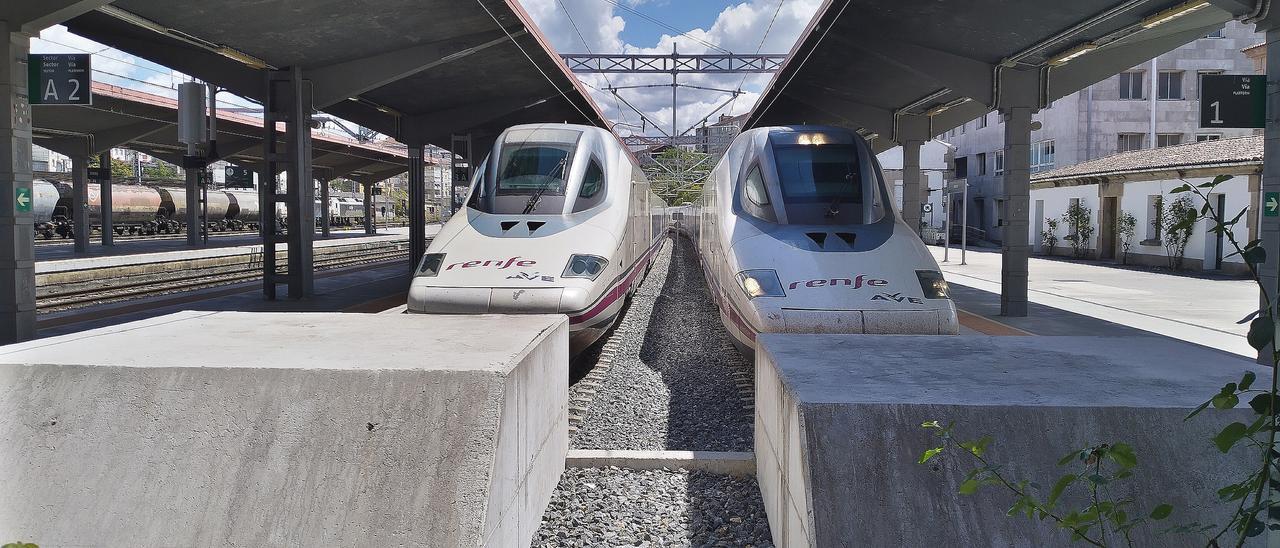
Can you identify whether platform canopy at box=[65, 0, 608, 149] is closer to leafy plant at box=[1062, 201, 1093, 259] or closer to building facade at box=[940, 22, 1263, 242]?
leafy plant at box=[1062, 201, 1093, 259]

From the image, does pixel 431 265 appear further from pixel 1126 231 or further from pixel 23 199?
pixel 1126 231

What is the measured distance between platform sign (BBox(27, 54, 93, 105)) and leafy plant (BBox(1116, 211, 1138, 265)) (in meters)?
29.6

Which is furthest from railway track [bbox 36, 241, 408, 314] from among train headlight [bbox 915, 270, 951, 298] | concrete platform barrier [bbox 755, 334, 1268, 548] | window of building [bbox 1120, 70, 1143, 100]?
window of building [bbox 1120, 70, 1143, 100]

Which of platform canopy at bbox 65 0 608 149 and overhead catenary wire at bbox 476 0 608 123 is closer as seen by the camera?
platform canopy at bbox 65 0 608 149

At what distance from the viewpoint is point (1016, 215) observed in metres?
13.3

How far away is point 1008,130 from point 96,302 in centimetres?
1668

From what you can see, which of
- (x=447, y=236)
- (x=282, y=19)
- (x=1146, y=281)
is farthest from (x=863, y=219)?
(x=1146, y=281)

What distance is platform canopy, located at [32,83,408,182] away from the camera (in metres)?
22.7

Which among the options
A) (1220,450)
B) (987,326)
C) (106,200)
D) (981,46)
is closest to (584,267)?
(987,326)

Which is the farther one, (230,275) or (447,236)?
(230,275)

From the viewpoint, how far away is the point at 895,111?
19.0 metres

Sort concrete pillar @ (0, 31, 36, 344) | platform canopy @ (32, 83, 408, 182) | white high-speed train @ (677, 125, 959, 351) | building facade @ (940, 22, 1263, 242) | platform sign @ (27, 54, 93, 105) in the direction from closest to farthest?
white high-speed train @ (677, 125, 959, 351)
concrete pillar @ (0, 31, 36, 344)
platform sign @ (27, 54, 93, 105)
platform canopy @ (32, 83, 408, 182)
building facade @ (940, 22, 1263, 242)

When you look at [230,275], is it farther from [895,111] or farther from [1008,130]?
[1008,130]

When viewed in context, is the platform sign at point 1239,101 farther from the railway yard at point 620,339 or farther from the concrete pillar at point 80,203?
the concrete pillar at point 80,203
